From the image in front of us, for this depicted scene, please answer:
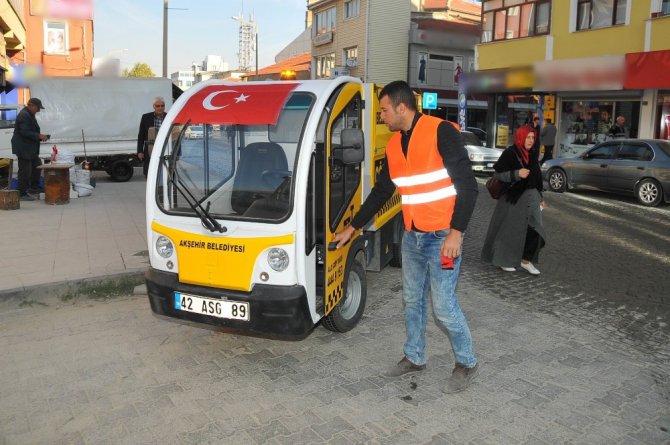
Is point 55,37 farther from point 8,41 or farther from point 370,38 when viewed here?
point 370,38

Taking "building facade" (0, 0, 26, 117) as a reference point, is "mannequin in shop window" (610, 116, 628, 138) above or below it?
below

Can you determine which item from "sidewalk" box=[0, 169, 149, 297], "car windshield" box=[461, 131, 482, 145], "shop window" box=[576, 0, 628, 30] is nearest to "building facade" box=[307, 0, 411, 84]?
"shop window" box=[576, 0, 628, 30]

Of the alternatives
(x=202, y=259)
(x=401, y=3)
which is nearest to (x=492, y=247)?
(x=202, y=259)

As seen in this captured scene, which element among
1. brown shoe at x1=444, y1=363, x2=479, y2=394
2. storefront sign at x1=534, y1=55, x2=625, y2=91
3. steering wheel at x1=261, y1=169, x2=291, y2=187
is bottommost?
brown shoe at x1=444, y1=363, x2=479, y2=394

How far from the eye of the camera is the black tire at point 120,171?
1662cm

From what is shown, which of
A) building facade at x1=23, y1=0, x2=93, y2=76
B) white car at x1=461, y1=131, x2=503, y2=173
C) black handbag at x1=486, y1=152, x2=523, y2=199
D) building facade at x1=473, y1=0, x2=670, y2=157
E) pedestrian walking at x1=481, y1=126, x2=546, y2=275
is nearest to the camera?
pedestrian walking at x1=481, y1=126, x2=546, y2=275

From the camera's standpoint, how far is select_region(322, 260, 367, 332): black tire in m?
4.79

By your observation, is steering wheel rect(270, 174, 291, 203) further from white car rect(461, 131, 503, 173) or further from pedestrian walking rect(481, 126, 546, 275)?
white car rect(461, 131, 503, 173)

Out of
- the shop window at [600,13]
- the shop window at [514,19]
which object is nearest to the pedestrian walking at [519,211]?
the shop window at [600,13]

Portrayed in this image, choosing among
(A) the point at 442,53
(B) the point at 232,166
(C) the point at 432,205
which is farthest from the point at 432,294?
(A) the point at 442,53

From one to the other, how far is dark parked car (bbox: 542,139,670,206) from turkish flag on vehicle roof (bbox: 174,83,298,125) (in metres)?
10.6

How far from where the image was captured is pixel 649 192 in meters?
12.6

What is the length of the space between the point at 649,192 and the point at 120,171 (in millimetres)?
13573

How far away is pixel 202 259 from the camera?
4.21 metres
